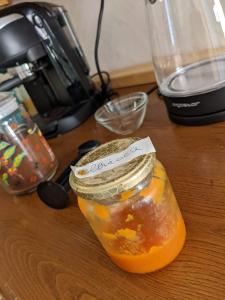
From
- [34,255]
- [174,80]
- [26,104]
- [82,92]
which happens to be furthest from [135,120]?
[26,104]

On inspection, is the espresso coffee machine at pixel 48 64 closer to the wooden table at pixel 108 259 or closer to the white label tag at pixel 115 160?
the wooden table at pixel 108 259

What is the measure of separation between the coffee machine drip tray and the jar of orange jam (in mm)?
258

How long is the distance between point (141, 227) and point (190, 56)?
45cm

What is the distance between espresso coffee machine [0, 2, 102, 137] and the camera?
0.68 m

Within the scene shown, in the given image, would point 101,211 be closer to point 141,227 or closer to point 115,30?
point 141,227

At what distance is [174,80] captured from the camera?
2.12 feet

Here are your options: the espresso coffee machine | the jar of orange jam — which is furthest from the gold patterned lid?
the espresso coffee machine

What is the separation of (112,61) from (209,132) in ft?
1.57

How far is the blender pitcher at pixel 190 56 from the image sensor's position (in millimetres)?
542

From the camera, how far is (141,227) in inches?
12.7

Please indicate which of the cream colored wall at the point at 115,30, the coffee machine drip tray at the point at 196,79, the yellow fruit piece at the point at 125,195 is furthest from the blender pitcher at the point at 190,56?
the yellow fruit piece at the point at 125,195

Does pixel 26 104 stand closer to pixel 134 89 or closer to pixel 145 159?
pixel 134 89

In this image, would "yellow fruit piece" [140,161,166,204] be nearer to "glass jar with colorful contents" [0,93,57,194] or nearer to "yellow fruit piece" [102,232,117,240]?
"yellow fruit piece" [102,232,117,240]

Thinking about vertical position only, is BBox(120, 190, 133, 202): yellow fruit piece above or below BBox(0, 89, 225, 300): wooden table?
above
